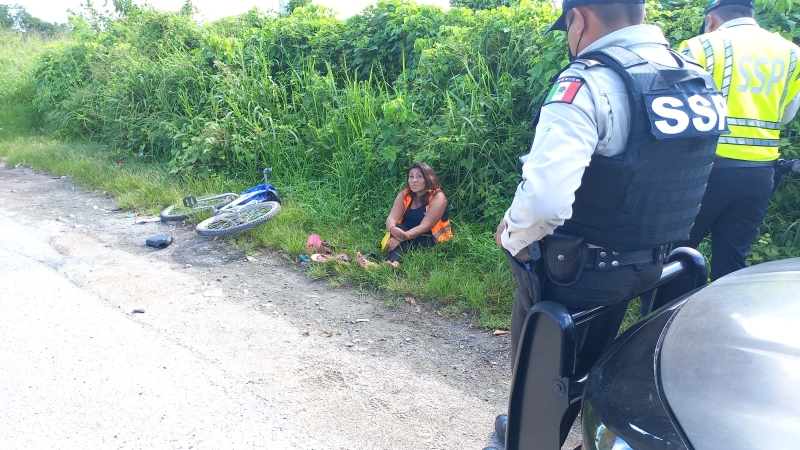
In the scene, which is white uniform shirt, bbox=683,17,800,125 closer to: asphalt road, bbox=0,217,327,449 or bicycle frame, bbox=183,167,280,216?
asphalt road, bbox=0,217,327,449

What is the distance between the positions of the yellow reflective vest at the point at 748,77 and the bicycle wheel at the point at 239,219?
4.12m

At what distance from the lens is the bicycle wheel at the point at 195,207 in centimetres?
661

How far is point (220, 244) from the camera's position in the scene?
5984mm

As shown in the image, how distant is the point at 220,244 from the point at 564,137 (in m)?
4.66

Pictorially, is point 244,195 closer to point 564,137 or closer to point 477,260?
point 477,260

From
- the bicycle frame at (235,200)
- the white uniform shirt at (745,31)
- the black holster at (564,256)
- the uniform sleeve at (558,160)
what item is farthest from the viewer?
the bicycle frame at (235,200)

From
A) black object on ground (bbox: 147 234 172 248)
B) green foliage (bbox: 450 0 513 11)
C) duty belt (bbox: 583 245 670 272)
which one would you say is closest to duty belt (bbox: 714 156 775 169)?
duty belt (bbox: 583 245 670 272)

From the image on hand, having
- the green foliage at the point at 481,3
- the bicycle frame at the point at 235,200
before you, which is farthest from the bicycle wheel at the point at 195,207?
the green foliage at the point at 481,3

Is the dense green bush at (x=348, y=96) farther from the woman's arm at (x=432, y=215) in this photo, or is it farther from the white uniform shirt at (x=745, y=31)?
the white uniform shirt at (x=745, y=31)

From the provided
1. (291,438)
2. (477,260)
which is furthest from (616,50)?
(477,260)

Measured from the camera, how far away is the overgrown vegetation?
16.6ft

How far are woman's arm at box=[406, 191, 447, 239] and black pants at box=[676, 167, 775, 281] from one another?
231cm

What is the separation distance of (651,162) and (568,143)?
31 cm

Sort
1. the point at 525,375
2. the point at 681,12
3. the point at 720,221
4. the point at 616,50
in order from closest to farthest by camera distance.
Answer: the point at 616,50, the point at 525,375, the point at 720,221, the point at 681,12
